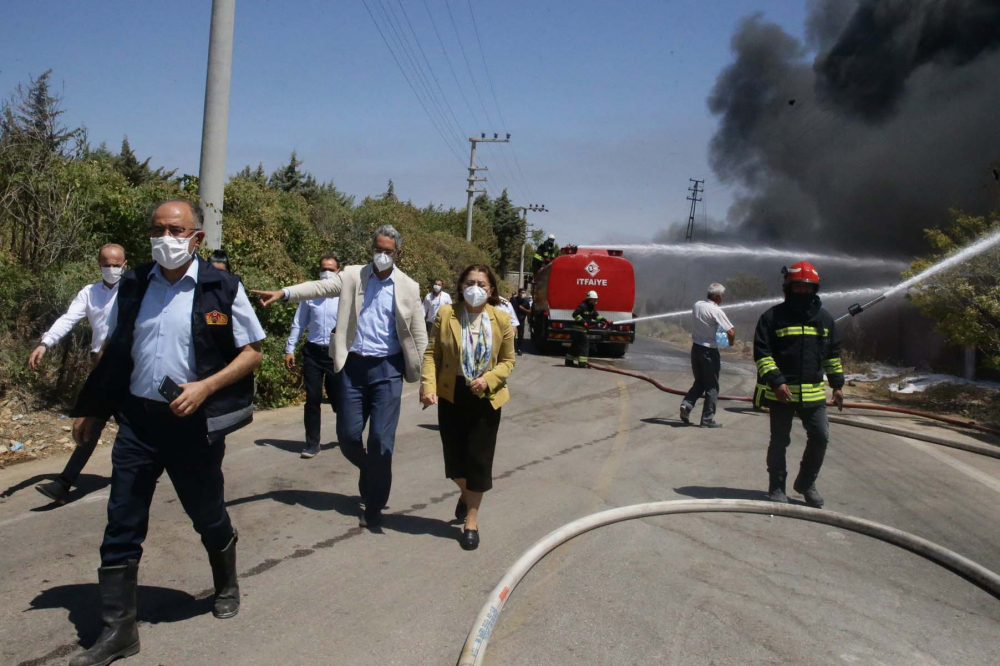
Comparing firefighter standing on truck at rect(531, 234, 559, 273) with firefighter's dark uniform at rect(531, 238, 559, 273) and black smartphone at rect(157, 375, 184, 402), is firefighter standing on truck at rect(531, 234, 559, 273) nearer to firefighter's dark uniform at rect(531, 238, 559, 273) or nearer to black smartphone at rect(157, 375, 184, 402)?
firefighter's dark uniform at rect(531, 238, 559, 273)

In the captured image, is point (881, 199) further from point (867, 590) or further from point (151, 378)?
point (151, 378)

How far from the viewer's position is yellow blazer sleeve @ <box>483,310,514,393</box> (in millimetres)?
5059

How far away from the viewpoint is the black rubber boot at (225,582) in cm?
382

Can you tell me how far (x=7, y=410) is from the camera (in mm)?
7703

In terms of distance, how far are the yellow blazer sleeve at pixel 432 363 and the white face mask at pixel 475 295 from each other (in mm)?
240

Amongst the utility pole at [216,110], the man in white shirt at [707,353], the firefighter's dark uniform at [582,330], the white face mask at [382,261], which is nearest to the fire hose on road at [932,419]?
the man in white shirt at [707,353]

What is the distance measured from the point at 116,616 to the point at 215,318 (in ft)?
Result: 4.36

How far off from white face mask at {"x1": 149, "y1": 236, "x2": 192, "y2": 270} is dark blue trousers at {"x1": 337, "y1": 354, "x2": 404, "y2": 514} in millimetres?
1953

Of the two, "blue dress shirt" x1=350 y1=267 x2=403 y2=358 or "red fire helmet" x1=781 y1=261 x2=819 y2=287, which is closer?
"blue dress shirt" x1=350 y1=267 x2=403 y2=358

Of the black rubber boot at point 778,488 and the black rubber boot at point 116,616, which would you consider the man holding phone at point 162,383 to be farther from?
the black rubber boot at point 778,488

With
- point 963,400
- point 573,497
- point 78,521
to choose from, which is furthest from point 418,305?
point 963,400

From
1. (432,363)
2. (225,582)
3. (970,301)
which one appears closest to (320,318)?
(432,363)

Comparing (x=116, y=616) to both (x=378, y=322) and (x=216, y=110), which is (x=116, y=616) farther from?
(x=216, y=110)

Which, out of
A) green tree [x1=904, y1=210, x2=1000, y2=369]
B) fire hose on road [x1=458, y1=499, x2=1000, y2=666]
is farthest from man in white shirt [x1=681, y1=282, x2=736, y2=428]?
green tree [x1=904, y1=210, x2=1000, y2=369]
